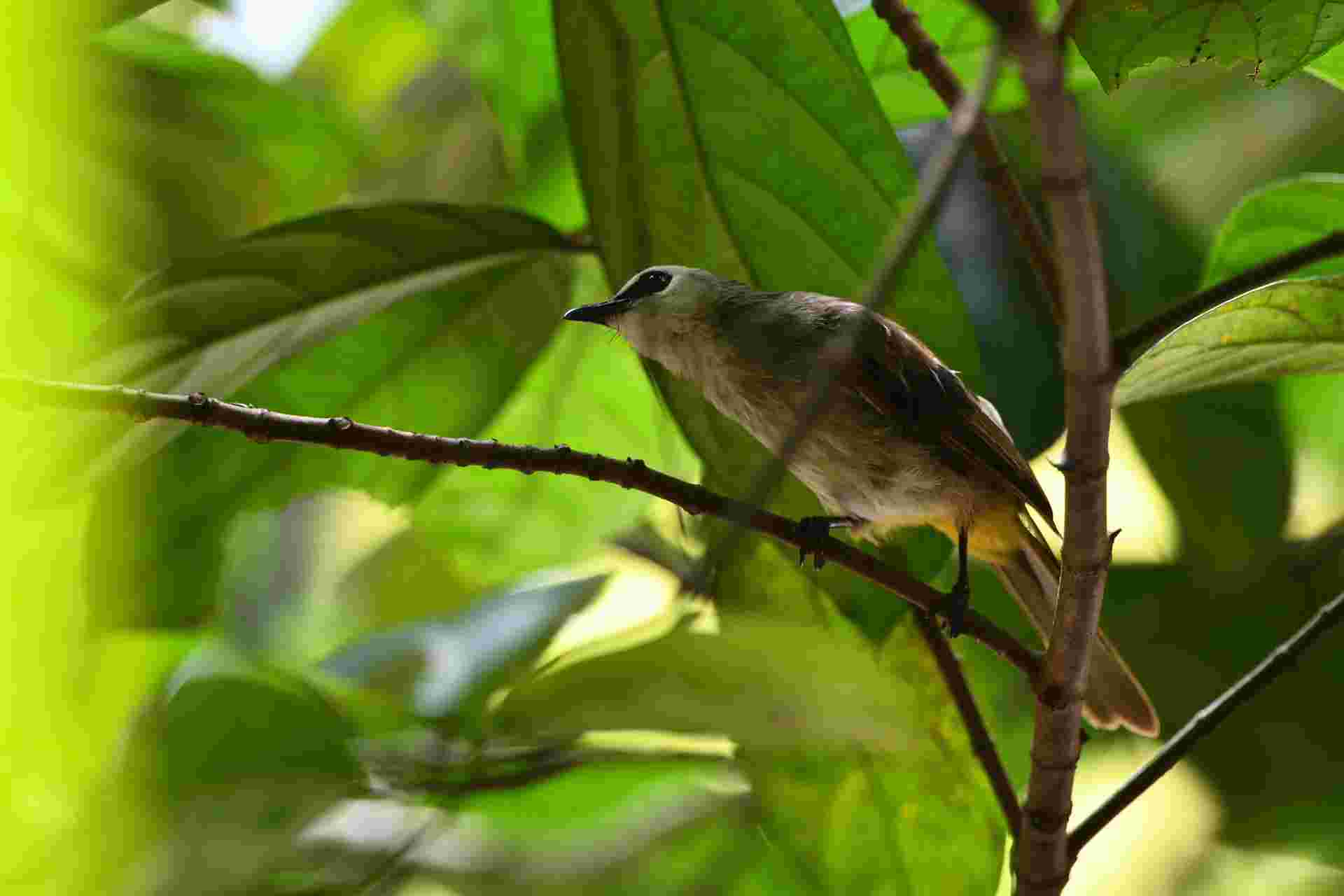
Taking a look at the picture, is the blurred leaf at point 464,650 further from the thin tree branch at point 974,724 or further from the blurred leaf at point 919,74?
the blurred leaf at point 919,74

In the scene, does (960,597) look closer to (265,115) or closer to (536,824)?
(536,824)

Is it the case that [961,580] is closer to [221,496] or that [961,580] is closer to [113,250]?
[221,496]

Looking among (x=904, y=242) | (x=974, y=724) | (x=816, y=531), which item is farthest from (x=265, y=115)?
(x=904, y=242)

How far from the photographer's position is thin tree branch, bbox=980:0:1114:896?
39cm

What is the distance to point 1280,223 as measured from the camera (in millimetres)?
898

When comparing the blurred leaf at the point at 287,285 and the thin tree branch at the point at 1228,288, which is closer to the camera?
the thin tree branch at the point at 1228,288

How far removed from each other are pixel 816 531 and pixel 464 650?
42 cm

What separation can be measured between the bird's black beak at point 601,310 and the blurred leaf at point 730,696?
37 cm

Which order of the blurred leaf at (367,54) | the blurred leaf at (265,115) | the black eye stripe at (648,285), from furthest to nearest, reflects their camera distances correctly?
the blurred leaf at (367,54) → the blurred leaf at (265,115) → the black eye stripe at (648,285)

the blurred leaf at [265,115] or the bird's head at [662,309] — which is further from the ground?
the blurred leaf at [265,115]

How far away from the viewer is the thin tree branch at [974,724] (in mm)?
840

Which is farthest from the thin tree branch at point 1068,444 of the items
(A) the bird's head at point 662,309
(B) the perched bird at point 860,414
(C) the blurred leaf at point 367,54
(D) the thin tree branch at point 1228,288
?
(C) the blurred leaf at point 367,54

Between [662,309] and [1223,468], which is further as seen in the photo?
[1223,468]

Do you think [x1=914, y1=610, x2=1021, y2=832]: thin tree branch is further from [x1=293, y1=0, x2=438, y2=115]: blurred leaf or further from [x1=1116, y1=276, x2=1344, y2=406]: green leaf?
[x1=293, y1=0, x2=438, y2=115]: blurred leaf
